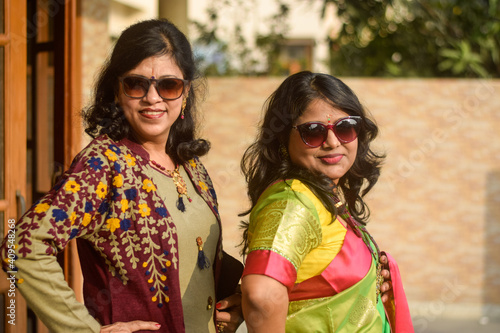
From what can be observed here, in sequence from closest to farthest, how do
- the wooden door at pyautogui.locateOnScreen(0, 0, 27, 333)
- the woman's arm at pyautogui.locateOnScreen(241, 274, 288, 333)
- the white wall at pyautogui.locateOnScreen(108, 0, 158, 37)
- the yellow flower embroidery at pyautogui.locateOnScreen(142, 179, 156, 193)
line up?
the woman's arm at pyautogui.locateOnScreen(241, 274, 288, 333), the yellow flower embroidery at pyautogui.locateOnScreen(142, 179, 156, 193), the wooden door at pyautogui.locateOnScreen(0, 0, 27, 333), the white wall at pyautogui.locateOnScreen(108, 0, 158, 37)

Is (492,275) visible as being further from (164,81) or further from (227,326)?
(164,81)

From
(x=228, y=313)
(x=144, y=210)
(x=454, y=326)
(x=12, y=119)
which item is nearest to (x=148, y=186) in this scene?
(x=144, y=210)

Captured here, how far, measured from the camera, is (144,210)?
184cm

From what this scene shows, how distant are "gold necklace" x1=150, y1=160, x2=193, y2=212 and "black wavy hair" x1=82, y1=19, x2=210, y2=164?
0.09m

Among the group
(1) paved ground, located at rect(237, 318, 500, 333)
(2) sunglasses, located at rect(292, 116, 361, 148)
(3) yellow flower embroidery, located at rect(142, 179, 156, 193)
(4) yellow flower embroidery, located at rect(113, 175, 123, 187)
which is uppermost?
(2) sunglasses, located at rect(292, 116, 361, 148)

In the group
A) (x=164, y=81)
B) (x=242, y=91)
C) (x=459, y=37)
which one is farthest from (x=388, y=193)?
(x=164, y=81)

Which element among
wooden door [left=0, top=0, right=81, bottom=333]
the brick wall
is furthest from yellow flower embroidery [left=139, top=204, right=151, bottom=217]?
the brick wall

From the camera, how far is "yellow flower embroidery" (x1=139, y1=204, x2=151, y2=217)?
1832mm

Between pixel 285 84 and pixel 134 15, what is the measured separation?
489 inches

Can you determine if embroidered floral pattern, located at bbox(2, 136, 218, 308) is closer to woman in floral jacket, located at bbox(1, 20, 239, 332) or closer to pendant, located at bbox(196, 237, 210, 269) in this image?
woman in floral jacket, located at bbox(1, 20, 239, 332)

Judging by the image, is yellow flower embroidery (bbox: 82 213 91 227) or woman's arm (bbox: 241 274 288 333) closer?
woman's arm (bbox: 241 274 288 333)

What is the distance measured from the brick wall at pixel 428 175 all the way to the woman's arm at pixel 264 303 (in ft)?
16.9

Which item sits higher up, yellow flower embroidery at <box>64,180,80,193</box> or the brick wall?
yellow flower embroidery at <box>64,180,80,193</box>

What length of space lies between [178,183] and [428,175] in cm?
527
